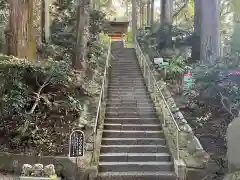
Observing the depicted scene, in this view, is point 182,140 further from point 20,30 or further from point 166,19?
point 166,19

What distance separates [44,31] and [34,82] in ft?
22.1

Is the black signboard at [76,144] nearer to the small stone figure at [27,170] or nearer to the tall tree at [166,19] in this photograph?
A: the small stone figure at [27,170]

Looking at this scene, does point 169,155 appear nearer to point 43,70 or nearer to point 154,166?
point 154,166

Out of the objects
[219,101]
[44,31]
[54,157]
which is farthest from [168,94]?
[44,31]

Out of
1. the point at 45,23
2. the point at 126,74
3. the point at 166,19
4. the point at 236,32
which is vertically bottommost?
the point at 126,74

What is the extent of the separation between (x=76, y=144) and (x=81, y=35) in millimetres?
6229

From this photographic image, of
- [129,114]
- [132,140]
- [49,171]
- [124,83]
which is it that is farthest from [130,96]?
[49,171]

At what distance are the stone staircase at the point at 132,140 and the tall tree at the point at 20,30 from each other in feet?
10.3

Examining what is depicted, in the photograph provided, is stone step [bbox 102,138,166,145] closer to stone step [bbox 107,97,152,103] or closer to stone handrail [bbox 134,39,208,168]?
stone handrail [bbox 134,39,208,168]

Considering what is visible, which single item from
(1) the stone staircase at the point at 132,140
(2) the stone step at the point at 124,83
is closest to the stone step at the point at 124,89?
(1) the stone staircase at the point at 132,140

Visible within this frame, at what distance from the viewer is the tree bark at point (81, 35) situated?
12.1 metres

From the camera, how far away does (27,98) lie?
8.41 meters

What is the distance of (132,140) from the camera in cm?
871

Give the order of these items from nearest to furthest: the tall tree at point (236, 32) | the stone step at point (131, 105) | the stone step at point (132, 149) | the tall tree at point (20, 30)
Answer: the stone step at point (132, 149), the tall tree at point (20, 30), the stone step at point (131, 105), the tall tree at point (236, 32)
